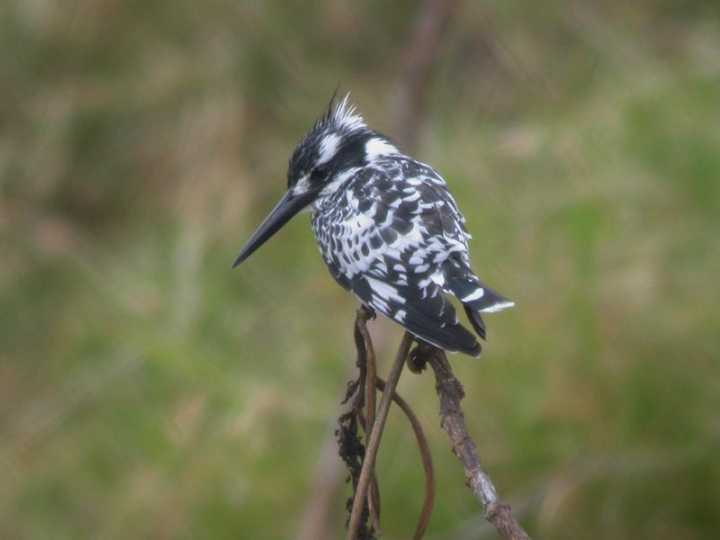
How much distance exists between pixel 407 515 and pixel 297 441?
1.55ft

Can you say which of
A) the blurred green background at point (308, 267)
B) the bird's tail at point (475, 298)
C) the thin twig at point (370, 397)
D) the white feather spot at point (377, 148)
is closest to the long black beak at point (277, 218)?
the white feather spot at point (377, 148)

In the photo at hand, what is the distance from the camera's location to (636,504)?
325 cm

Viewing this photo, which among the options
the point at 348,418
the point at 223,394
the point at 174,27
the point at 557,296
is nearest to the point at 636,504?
the point at 557,296

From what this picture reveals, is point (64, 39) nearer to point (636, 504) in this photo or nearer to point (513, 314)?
point (513, 314)

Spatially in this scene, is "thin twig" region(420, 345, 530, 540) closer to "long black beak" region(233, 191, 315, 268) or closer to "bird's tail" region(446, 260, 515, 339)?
"bird's tail" region(446, 260, 515, 339)

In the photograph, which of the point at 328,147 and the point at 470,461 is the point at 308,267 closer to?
the point at 328,147

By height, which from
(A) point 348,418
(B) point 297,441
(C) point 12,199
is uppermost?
(C) point 12,199

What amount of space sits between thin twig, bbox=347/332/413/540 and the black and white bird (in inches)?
13.5

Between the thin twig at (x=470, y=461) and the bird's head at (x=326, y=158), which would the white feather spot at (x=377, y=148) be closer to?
the bird's head at (x=326, y=158)

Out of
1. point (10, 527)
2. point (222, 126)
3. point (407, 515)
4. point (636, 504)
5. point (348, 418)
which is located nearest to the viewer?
point (348, 418)

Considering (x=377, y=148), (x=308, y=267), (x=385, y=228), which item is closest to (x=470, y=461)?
(x=385, y=228)

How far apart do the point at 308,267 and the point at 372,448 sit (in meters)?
3.26

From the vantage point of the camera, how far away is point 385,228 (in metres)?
2.10

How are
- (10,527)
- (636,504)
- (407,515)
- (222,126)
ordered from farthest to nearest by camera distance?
(222,126), (10,527), (407,515), (636,504)
